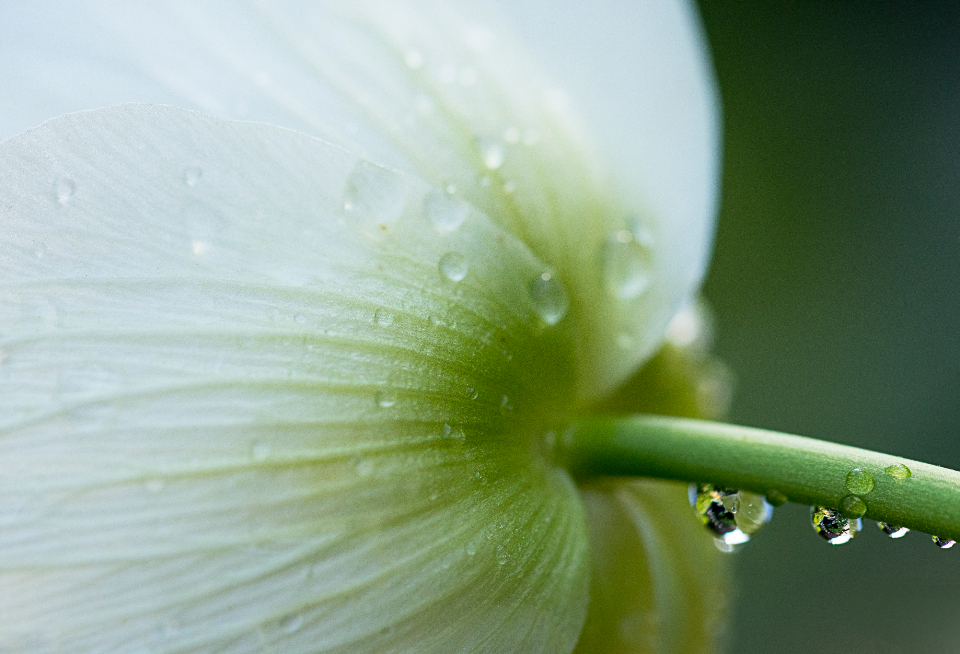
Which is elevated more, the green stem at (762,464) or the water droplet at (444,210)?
the water droplet at (444,210)

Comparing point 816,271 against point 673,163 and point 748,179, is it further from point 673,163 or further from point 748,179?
point 673,163

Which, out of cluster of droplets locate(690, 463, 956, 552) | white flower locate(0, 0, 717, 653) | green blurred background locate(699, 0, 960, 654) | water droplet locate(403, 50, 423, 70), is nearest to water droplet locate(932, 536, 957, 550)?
cluster of droplets locate(690, 463, 956, 552)

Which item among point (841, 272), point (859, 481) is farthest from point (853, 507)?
point (841, 272)

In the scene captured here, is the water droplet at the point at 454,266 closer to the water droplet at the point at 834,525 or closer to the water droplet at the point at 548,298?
the water droplet at the point at 548,298

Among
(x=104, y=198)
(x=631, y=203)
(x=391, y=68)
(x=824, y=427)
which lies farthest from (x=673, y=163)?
(x=824, y=427)

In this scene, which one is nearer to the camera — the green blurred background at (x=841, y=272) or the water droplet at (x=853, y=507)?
the water droplet at (x=853, y=507)

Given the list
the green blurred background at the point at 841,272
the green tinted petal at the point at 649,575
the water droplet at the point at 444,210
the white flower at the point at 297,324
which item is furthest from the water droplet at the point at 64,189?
the green blurred background at the point at 841,272

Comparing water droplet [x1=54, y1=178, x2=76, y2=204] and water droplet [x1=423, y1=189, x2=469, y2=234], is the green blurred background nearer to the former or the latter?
water droplet [x1=423, y1=189, x2=469, y2=234]
